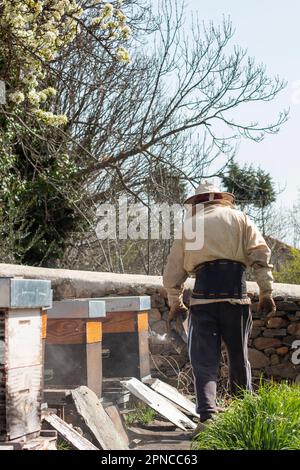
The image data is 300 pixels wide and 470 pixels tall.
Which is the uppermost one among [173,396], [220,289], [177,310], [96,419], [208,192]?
[208,192]

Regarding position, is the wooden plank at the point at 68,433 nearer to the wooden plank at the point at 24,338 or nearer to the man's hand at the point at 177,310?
the wooden plank at the point at 24,338

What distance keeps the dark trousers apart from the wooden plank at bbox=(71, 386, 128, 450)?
27.0 inches

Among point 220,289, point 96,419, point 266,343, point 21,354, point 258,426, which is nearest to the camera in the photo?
point 21,354

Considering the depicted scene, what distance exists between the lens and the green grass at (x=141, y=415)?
6.20 metres

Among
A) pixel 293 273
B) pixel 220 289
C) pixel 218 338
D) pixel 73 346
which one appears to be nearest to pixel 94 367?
pixel 73 346

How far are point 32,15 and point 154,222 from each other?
7.03 m

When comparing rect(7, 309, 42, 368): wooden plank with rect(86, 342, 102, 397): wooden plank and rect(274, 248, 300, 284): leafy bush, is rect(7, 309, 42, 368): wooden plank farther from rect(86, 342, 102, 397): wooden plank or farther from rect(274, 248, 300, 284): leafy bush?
rect(274, 248, 300, 284): leafy bush

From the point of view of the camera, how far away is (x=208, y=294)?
211 inches

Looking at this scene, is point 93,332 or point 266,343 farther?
point 266,343

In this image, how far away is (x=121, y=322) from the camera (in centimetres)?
645

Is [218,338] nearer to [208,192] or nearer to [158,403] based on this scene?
[158,403]

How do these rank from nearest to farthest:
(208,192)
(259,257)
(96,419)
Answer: (96,419), (259,257), (208,192)

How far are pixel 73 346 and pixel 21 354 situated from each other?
5.41 ft

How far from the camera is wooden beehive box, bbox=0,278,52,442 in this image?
12.6 feet
